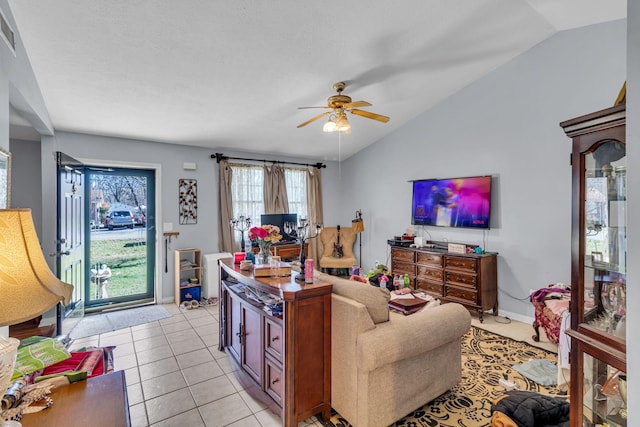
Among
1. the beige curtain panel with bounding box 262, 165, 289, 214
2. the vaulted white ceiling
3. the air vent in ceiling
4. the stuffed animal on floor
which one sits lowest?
the stuffed animal on floor

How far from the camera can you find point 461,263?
4.04 metres

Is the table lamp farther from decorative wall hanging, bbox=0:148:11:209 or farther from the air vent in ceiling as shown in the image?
the air vent in ceiling

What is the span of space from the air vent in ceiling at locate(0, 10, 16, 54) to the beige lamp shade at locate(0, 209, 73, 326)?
1.60m

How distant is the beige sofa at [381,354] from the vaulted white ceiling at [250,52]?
2171mm

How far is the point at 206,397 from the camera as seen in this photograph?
7.96 ft

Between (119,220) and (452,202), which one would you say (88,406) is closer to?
(119,220)

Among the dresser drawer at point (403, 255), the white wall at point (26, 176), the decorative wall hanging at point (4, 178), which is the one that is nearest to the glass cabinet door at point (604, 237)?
the decorative wall hanging at point (4, 178)

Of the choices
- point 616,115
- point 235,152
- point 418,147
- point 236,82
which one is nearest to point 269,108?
point 236,82

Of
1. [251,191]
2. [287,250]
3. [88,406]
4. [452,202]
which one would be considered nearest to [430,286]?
[452,202]

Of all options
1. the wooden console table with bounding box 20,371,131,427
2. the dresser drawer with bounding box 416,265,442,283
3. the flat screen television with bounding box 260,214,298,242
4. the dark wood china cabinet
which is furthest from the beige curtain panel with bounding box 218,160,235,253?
the dark wood china cabinet

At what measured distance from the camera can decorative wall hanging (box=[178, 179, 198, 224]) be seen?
4.89m

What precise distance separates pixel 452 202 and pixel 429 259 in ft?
3.07

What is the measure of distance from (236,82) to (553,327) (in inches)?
160

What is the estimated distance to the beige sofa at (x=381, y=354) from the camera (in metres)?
1.87
